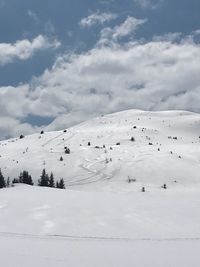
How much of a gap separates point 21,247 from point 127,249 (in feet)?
20.4

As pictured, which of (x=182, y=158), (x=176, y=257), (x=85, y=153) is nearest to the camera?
(x=176, y=257)

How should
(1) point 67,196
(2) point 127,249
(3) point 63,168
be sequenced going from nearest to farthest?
Result: (2) point 127,249
(1) point 67,196
(3) point 63,168

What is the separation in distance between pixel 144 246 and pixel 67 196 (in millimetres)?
24400

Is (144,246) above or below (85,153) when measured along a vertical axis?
below

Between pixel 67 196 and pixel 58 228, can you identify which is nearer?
pixel 58 228

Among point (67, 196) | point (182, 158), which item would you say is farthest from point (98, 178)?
point (67, 196)

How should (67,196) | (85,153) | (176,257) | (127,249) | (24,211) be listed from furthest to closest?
(85,153) → (67,196) → (24,211) → (127,249) → (176,257)

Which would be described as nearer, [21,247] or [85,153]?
[21,247]

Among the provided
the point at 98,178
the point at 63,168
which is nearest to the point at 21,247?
the point at 98,178

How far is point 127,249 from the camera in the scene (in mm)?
22156

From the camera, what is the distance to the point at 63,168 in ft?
485

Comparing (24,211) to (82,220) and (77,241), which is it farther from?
(77,241)

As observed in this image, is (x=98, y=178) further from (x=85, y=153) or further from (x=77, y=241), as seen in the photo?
(x=77, y=241)

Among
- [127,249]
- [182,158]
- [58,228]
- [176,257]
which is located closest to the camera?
[176,257]
